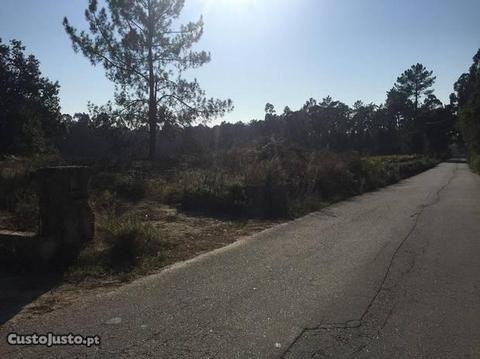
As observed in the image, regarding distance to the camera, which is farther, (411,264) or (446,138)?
(446,138)

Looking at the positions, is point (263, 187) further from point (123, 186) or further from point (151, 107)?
point (151, 107)

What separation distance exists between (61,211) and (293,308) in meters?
3.51

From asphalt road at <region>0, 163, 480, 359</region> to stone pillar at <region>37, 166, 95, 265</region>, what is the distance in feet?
4.60

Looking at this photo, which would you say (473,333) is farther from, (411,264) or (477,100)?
(477,100)

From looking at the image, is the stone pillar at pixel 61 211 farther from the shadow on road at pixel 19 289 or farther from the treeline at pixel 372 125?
the treeline at pixel 372 125

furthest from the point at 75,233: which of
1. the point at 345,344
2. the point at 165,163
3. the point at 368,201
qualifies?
the point at 165,163

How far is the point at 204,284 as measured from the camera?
632 cm

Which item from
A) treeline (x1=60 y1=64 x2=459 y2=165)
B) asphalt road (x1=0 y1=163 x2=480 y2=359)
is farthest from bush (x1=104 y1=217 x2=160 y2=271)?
treeline (x1=60 y1=64 x2=459 y2=165)

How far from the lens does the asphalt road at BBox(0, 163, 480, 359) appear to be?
436 centimetres

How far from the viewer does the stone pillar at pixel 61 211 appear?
695cm

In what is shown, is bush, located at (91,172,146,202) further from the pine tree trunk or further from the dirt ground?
the pine tree trunk

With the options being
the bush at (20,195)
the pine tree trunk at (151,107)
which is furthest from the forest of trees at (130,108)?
the bush at (20,195)

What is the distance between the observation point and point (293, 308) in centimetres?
541

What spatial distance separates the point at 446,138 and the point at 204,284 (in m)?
101
